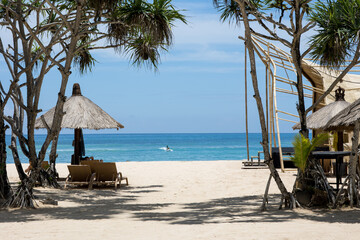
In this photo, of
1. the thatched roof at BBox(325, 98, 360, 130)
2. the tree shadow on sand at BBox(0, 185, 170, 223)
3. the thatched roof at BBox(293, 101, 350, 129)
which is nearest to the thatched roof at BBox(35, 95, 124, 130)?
the tree shadow on sand at BBox(0, 185, 170, 223)

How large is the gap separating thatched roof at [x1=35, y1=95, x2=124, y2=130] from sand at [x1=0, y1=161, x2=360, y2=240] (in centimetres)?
151

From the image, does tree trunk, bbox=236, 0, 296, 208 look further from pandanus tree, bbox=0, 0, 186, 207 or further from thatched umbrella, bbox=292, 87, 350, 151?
thatched umbrella, bbox=292, 87, 350, 151

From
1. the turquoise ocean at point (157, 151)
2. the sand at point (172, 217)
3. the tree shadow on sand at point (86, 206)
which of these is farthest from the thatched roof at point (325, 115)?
the turquoise ocean at point (157, 151)

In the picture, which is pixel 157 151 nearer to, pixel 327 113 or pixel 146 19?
pixel 327 113

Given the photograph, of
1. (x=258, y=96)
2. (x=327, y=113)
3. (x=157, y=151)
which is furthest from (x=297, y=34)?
(x=157, y=151)

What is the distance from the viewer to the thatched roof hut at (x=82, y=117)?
11.1m

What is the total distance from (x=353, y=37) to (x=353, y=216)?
3247 millimetres

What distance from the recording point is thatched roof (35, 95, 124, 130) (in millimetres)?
11062

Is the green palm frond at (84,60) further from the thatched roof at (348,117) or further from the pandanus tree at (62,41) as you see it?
the thatched roof at (348,117)

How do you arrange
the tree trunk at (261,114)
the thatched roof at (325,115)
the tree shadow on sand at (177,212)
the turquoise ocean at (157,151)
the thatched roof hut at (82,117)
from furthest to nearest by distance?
the turquoise ocean at (157,151) → the thatched roof at (325,115) → the thatched roof hut at (82,117) → the tree trunk at (261,114) → the tree shadow on sand at (177,212)

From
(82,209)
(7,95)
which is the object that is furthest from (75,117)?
(82,209)

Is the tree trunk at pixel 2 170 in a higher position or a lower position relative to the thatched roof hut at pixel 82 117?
lower

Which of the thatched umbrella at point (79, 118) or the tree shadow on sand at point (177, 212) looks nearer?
the tree shadow on sand at point (177, 212)

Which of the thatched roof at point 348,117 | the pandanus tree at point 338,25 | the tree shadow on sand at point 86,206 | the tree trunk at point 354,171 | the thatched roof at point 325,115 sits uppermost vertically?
the pandanus tree at point 338,25
